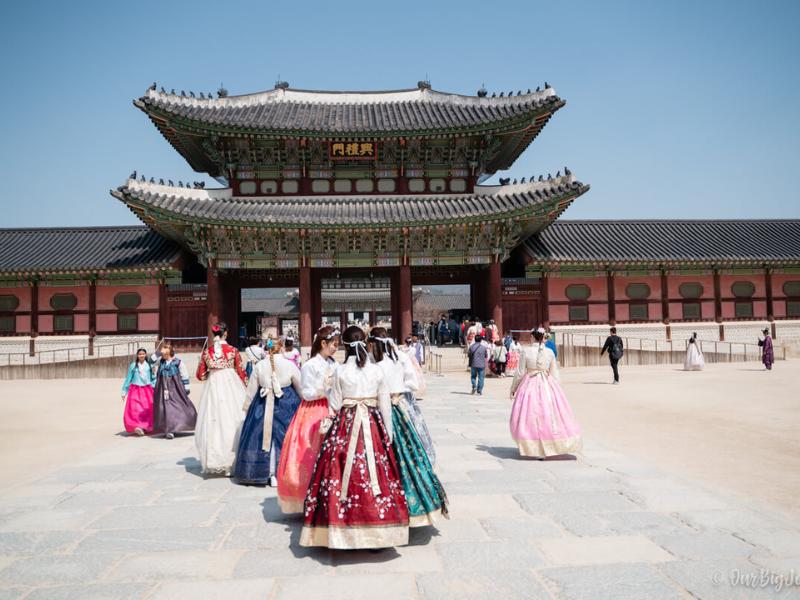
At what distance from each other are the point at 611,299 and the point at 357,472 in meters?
20.8

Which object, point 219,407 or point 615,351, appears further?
point 615,351

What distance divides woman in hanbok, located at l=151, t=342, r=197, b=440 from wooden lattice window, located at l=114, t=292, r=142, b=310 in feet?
45.1

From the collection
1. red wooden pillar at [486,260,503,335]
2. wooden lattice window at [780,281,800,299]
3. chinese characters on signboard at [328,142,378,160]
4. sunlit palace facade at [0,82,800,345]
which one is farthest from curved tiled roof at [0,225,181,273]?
wooden lattice window at [780,281,800,299]

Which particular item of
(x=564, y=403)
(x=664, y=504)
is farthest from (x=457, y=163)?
(x=664, y=504)

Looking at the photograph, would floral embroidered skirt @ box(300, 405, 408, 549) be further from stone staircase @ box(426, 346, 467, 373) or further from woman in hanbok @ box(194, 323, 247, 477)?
stone staircase @ box(426, 346, 467, 373)

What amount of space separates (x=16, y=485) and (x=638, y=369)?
727 inches

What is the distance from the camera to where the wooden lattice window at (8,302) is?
22.5 metres

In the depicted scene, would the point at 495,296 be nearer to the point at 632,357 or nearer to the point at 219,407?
the point at 632,357

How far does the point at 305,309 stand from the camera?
2097cm

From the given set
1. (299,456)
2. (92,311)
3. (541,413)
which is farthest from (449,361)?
(299,456)

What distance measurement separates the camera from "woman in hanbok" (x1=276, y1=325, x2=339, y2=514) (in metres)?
5.18

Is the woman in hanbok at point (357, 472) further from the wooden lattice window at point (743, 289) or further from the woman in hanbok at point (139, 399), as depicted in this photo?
the wooden lattice window at point (743, 289)

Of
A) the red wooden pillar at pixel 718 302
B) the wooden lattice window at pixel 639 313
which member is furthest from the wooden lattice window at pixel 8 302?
the red wooden pillar at pixel 718 302

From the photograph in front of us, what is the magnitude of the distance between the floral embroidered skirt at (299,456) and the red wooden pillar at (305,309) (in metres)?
14.8
